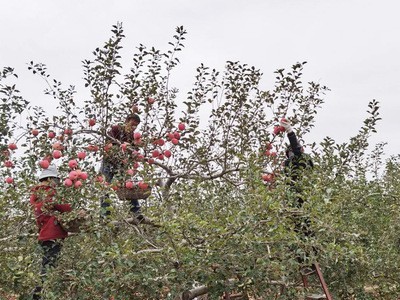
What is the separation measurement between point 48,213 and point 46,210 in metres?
0.04

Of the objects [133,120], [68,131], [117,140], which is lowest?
[117,140]

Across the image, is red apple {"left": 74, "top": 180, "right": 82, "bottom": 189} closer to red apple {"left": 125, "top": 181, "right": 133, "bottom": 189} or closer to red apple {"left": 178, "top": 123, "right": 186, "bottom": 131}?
red apple {"left": 125, "top": 181, "right": 133, "bottom": 189}

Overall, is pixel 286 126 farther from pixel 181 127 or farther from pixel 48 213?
pixel 48 213

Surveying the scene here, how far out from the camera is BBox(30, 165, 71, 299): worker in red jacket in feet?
11.4

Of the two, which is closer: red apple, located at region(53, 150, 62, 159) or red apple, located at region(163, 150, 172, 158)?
red apple, located at region(53, 150, 62, 159)

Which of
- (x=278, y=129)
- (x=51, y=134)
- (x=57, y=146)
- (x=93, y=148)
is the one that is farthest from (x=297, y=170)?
(x=51, y=134)

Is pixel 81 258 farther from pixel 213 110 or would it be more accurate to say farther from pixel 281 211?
pixel 213 110

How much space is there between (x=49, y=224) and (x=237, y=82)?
7.97ft

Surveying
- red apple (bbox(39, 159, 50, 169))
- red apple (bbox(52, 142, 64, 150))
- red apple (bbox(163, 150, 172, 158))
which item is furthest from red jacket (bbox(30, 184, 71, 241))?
red apple (bbox(163, 150, 172, 158))

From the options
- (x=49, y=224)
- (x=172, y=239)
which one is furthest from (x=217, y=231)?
(x=49, y=224)

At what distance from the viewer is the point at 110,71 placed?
4.34 m

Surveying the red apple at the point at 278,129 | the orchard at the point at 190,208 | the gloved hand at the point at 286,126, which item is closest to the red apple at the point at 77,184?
the orchard at the point at 190,208

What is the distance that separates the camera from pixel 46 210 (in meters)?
3.54

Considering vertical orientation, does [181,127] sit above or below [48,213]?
above
